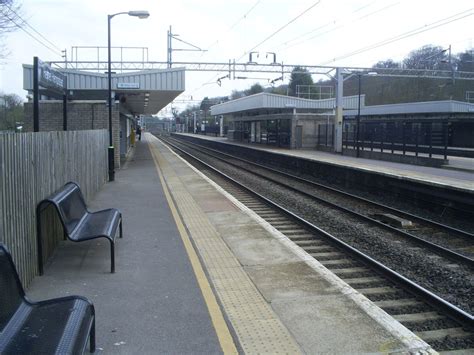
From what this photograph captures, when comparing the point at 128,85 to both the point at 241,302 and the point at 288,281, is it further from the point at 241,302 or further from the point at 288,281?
the point at 241,302

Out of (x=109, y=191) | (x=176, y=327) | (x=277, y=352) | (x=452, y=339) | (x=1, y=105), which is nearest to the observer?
(x=277, y=352)

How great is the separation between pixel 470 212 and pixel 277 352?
9.50 m

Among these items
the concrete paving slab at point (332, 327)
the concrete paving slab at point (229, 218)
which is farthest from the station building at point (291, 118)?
the concrete paving slab at point (332, 327)

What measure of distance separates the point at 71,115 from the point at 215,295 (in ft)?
55.5

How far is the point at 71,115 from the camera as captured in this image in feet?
66.7

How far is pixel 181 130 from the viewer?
143000 mm

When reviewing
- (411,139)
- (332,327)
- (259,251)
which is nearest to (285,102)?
(411,139)

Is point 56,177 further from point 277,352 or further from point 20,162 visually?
point 277,352

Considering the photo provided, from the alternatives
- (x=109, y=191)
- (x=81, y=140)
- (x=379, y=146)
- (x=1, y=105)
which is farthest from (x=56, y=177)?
(x=1, y=105)

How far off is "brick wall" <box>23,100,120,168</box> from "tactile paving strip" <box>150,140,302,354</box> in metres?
13.2

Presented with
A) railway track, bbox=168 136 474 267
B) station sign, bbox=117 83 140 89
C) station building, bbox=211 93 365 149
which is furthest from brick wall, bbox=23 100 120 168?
station building, bbox=211 93 365 149

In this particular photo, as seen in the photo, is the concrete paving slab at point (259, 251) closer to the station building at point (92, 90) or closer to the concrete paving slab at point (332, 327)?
the concrete paving slab at point (332, 327)

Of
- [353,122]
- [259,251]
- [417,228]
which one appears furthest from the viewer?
[353,122]

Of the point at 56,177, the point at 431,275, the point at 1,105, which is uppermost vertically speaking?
the point at 1,105
